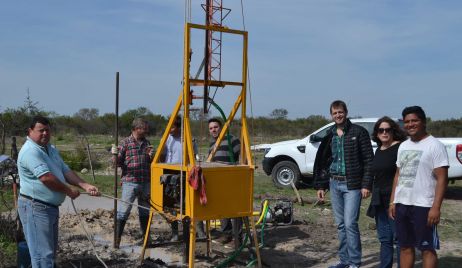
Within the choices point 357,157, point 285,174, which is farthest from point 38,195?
point 285,174

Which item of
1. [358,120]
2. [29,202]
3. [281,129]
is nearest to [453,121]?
[281,129]

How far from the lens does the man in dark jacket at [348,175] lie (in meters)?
5.60

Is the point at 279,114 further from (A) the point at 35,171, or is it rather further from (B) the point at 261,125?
(A) the point at 35,171

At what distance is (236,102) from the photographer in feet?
19.7

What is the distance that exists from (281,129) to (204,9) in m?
40.1

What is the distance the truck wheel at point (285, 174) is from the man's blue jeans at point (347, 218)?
7781 mm

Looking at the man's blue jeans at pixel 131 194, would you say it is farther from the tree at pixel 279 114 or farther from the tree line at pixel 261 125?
the tree at pixel 279 114

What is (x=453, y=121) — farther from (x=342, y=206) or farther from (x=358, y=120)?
(x=342, y=206)

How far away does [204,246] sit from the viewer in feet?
23.5

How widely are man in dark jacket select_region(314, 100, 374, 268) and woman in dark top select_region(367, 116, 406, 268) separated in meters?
0.16

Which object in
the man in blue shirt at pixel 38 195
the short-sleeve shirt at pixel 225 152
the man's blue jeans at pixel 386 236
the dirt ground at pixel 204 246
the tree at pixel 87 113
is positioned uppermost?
the tree at pixel 87 113

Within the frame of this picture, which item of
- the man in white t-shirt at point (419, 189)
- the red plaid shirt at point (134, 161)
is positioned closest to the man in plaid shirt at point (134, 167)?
the red plaid shirt at point (134, 161)

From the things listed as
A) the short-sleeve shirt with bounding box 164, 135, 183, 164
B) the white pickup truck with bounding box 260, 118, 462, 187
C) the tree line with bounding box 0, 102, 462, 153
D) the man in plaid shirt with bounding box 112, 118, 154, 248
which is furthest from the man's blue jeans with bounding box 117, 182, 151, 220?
the tree line with bounding box 0, 102, 462, 153

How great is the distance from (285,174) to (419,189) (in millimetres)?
9255
